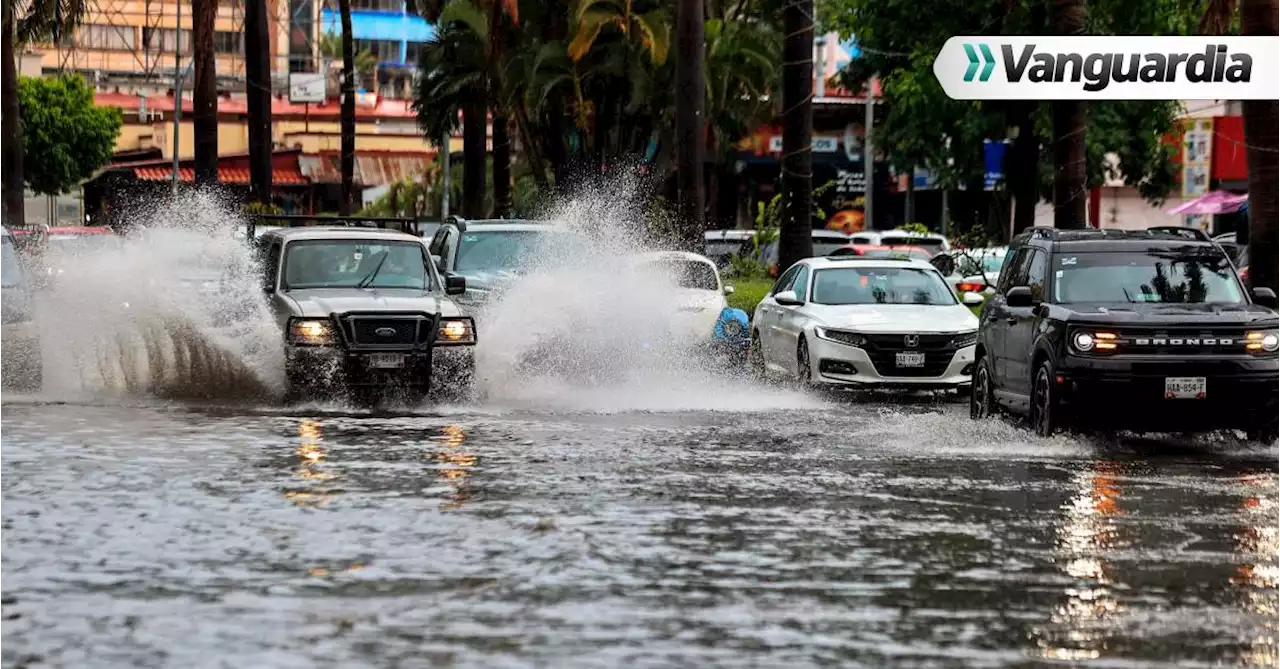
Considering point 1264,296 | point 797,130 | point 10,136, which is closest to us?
point 1264,296

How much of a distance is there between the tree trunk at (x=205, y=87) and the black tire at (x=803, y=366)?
2132 cm

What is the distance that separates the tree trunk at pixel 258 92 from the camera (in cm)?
4456

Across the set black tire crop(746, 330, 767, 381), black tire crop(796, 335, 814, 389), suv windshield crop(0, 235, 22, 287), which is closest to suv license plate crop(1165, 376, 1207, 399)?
black tire crop(796, 335, 814, 389)

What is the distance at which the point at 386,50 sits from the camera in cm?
13325

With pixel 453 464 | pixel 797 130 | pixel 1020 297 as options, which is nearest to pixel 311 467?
pixel 453 464

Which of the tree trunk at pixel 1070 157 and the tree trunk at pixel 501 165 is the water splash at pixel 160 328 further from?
the tree trunk at pixel 501 165

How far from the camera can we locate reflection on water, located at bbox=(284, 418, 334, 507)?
42.5ft

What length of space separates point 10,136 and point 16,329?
32094 millimetres

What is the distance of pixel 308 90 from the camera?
321 feet

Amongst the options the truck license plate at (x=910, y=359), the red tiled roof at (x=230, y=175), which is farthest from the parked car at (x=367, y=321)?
the red tiled roof at (x=230, y=175)

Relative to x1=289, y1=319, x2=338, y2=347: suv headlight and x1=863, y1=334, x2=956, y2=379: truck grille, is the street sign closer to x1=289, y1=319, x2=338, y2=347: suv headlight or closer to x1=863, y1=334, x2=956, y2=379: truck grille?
x1=863, y1=334, x2=956, y2=379: truck grille

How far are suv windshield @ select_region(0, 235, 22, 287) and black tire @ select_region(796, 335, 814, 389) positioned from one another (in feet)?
26.4

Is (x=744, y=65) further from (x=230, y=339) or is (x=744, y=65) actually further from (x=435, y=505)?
(x=435, y=505)

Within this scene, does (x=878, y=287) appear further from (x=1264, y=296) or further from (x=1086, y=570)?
(x=1086, y=570)
